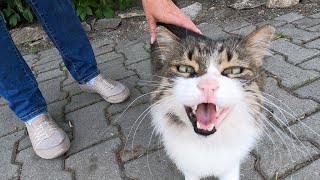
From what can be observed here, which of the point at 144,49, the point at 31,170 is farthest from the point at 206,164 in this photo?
the point at 144,49

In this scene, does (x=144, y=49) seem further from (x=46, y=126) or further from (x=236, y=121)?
(x=236, y=121)

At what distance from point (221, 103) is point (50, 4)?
4.84ft

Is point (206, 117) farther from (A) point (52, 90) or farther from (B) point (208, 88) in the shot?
(A) point (52, 90)

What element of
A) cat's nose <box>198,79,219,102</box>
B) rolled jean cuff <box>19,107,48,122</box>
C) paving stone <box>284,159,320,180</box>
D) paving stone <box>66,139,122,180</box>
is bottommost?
paving stone <box>284,159,320,180</box>

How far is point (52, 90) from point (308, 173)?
2.18 meters

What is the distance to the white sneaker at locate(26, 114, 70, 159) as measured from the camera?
2.13 metres

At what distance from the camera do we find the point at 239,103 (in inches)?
55.2

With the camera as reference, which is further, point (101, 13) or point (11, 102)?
point (101, 13)

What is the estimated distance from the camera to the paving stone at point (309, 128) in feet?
6.63

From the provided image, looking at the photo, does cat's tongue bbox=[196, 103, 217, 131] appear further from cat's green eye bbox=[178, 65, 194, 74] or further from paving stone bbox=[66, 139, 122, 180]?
paving stone bbox=[66, 139, 122, 180]

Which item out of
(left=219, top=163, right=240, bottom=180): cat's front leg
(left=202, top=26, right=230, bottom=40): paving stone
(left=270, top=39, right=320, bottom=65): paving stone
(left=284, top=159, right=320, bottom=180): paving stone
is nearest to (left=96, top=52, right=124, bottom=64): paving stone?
(left=202, top=26, right=230, bottom=40): paving stone

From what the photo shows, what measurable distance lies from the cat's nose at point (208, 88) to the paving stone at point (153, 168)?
0.75 meters

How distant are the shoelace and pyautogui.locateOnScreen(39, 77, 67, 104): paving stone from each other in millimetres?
596

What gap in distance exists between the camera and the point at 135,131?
2.28 metres
